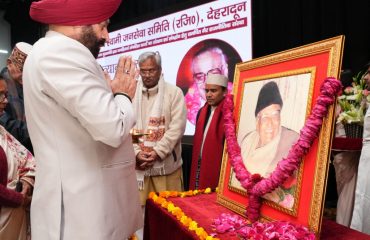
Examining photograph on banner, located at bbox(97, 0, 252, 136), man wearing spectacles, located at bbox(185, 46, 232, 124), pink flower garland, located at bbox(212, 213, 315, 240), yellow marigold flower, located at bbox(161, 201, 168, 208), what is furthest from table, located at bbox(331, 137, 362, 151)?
man wearing spectacles, located at bbox(185, 46, 232, 124)

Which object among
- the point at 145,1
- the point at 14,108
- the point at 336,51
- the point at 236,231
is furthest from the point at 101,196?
the point at 145,1

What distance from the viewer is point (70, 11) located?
1319 millimetres

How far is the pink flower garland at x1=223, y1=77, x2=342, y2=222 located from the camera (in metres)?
1.04

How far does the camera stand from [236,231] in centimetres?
116

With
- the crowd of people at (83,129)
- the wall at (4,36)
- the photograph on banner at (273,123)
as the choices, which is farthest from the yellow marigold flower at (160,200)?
the wall at (4,36)

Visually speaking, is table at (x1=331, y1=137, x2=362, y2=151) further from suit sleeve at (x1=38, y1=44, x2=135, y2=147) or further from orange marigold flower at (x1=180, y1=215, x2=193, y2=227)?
suit sleeve at (x1=38, y1=44, x2=135, y2=147)

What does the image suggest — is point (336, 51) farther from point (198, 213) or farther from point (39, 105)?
point (39, 105)

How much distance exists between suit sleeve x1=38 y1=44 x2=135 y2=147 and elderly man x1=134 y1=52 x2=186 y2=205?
68.0 inches

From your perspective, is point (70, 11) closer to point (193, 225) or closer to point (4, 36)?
point (193, 225)

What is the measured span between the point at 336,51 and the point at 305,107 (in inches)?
7.3

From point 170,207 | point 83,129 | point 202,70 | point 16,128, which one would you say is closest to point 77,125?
point 83,129

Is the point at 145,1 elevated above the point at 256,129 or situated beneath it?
elevated above

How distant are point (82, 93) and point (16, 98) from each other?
1.71 meters

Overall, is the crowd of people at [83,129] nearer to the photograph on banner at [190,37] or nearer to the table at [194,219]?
the table at [194,219]
